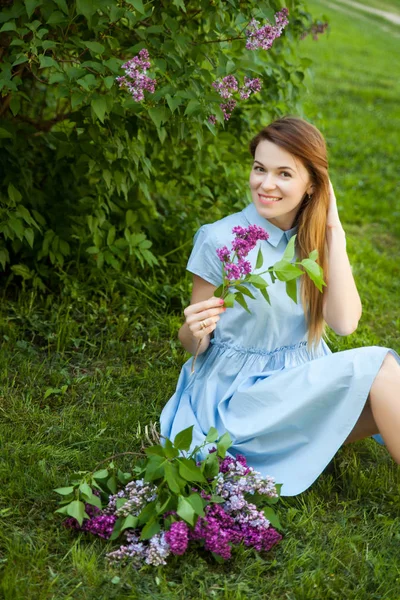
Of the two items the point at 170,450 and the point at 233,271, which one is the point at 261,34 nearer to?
the point at 233,271

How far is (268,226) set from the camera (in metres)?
2.64

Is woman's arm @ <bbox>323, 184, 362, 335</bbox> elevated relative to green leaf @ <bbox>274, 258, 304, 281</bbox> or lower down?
lower down

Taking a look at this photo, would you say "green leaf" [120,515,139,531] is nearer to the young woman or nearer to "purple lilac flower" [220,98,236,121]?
the young woman

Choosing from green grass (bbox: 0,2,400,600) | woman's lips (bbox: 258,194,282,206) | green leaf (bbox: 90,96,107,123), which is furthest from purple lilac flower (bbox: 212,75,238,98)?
green grass (bbox: 0,2,400,600)

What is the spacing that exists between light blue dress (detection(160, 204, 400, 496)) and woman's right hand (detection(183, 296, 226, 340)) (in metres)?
0.28

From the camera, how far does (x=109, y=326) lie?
349 cm

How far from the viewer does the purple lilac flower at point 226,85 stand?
284 centimetres

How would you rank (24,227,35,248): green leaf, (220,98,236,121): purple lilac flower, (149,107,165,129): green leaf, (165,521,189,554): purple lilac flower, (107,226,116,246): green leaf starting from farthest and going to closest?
(107,226,116,246): green leaf
(24,227,35,248): green leaf
(220,98,236,121): purple lilac flower
(149,107,165,129): green leaf
(165,521,189,554): purple lilac flower

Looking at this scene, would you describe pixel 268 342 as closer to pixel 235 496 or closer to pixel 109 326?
pixel 235 496

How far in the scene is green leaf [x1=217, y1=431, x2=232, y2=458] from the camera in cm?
237

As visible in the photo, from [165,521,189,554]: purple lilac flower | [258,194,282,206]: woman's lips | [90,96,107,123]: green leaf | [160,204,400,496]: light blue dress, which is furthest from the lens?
[90,96,107,123]: green leaf

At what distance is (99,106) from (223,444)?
1165mm

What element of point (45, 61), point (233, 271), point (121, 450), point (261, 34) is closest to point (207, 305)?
point (233, 271)

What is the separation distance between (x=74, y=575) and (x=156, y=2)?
6.42 ft
